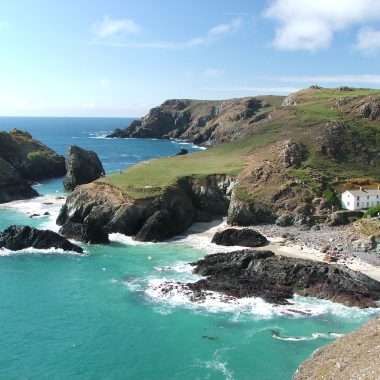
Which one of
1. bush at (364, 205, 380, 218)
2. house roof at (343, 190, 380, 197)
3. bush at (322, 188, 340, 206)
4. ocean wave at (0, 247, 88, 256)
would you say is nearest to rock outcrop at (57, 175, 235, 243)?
ocean wave at (0, 247, 88, 256)

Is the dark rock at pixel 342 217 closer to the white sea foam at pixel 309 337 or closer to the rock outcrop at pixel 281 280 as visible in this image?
the rock outcrop at pixel 281 280

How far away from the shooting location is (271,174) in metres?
85.8

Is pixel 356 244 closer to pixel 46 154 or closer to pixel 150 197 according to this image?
pixel 150 197

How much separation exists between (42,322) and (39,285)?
33.4ft

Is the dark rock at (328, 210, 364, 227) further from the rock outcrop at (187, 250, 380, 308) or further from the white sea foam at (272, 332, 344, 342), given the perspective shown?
the white sea foam at (272, 332, 344, 342)

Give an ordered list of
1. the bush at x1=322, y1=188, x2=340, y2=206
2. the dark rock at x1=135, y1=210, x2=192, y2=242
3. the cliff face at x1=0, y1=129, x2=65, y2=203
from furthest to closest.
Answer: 1. the cliff face at x1=0, y1=129, x2=65, y2=203
2. the bush at x1=322, y1=188, x2=340, y2=206
3. the dark rock at x1=135, y1=210, x2=192, y2=242

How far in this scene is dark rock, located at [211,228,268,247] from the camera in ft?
216

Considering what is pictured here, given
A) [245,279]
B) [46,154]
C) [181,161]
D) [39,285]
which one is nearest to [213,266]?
[245,279]

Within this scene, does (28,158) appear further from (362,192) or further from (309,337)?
(309,337)

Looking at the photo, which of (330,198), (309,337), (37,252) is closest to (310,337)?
(309,337)

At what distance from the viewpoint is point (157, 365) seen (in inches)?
1435

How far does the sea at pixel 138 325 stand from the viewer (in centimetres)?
3618

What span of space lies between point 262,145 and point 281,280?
55422 mm

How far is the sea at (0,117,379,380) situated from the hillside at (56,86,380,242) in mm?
17082
